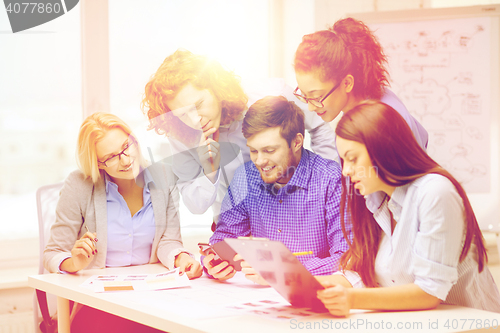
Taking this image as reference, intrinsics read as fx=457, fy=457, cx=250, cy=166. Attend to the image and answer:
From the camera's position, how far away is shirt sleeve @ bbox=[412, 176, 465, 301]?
0.94 m

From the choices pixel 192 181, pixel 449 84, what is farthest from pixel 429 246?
pixel 449 84

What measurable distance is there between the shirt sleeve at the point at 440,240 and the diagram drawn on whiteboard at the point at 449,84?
Result: 1.19 m

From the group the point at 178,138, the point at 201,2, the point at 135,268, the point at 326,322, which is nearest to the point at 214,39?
the point at 201,2

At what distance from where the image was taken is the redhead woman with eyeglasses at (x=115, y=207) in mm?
1591

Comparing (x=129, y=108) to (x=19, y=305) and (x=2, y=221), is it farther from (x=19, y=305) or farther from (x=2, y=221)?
(x=19, y=305)

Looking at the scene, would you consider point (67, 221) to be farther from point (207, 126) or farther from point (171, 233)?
point (207, 126)

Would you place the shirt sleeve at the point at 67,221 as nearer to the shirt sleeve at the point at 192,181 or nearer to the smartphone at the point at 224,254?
the shirt sleeve at the point at 192,181

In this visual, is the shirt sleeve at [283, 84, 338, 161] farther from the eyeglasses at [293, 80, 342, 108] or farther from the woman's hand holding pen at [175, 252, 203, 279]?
the woman's hand holding pen at [175, 252, 203, 279]

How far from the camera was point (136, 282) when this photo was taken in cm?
130

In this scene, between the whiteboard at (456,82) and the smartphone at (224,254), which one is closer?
the smartphone at (224,254)

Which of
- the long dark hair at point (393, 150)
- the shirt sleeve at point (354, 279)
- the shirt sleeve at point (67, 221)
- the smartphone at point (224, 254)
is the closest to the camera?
the long dark hair at point (393, 150)

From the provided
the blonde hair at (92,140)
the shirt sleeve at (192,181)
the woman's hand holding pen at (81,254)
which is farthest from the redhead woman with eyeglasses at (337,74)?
the woman's hand holding pen at (81,254)

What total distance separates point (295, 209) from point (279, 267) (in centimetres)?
60

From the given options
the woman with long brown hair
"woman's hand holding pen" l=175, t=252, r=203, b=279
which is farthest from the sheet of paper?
the woman with long brown hair
